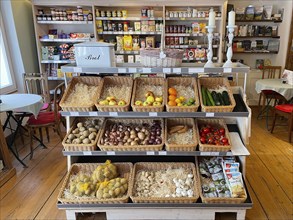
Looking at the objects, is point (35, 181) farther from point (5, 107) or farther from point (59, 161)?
point (5, 107)

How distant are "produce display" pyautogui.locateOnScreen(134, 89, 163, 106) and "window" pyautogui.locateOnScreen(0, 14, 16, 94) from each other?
2.84 m

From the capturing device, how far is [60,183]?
107 inches

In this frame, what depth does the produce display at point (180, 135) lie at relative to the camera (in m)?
2.09

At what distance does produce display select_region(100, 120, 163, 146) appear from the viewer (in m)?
2.10

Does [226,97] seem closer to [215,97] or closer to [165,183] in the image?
[215,97]

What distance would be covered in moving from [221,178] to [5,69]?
3.89 m

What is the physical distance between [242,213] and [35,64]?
443 centimetres

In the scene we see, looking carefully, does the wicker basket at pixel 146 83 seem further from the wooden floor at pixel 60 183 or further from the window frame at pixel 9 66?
the window frame at pixel 9 66

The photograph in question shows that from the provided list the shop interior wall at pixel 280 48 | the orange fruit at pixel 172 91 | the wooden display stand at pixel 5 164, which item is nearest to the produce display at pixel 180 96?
the orange fruit at pixel 172 91

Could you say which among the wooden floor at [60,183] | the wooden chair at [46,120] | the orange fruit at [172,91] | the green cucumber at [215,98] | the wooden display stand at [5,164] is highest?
the orange fruit at [172,91]

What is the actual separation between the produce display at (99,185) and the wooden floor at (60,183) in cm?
34

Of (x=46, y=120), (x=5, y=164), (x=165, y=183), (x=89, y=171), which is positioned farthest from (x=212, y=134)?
(x=5, y=164)

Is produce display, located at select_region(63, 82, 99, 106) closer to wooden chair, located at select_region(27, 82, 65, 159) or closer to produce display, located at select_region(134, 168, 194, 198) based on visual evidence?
produce display, located at select_region(134, 168, 194, 198)

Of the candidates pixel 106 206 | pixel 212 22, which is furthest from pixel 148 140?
pixel 212 22
